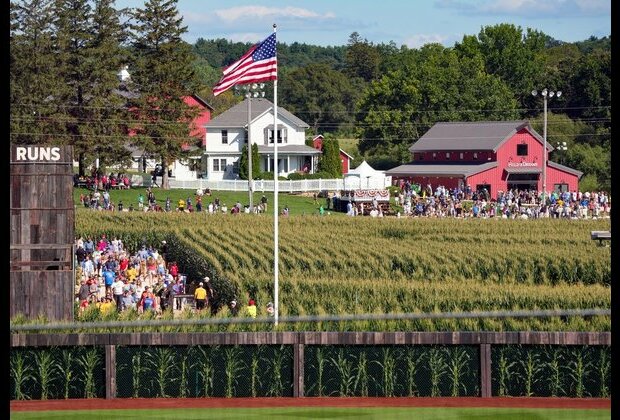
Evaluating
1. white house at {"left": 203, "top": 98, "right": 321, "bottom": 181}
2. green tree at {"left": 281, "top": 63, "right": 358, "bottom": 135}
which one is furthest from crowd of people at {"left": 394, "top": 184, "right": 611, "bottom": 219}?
green tree at {"left": 281, "top": 63, "right": 358, "bottom": 135}

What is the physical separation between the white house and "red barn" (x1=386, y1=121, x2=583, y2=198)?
6.48 metres

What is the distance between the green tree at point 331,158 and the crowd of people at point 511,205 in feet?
32.9

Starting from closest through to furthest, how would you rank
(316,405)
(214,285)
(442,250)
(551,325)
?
(316,405), (551,325), (214,285), (442,250)

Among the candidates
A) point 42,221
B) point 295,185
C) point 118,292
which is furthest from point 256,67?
point 295,185

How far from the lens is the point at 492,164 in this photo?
7656cm

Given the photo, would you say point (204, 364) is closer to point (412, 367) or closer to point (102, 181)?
point (412, 367)

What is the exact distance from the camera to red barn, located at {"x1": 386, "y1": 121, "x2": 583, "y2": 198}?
2938 inches

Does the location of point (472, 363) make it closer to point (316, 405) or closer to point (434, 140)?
point (316, 405)

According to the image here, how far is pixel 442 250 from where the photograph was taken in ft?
143

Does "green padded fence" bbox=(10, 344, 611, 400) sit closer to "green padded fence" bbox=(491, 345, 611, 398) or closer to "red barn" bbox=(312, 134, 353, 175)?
"green padded fence" bbox=(491, 345, 611, 398)

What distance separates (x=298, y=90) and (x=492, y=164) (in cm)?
4226

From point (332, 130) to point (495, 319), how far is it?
91.7 metres

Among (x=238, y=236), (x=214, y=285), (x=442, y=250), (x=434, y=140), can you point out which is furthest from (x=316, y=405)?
(x=434, y=140)

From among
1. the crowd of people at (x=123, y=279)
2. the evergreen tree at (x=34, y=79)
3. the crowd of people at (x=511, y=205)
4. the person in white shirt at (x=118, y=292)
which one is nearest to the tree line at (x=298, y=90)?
the evergreen tree at (x=34, y=79)
